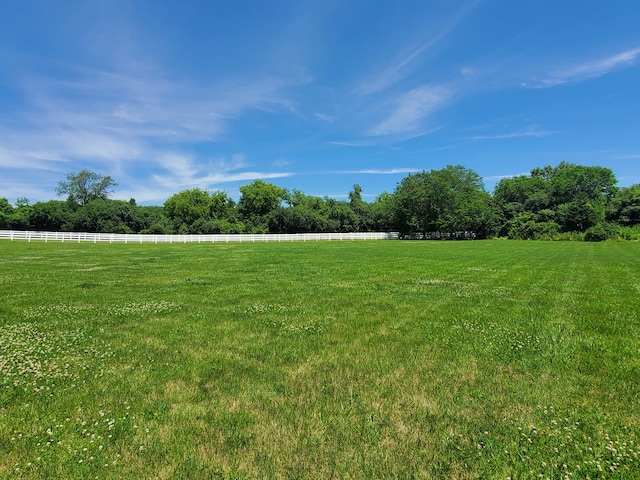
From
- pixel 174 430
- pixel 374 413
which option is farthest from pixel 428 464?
pixel 174 430

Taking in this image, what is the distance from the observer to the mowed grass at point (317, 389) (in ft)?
9.51

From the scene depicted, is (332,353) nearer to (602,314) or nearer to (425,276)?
(602,314)

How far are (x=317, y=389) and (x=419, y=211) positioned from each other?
215 feet

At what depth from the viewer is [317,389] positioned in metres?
4.11

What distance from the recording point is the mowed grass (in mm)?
2898

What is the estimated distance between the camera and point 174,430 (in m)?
3.28

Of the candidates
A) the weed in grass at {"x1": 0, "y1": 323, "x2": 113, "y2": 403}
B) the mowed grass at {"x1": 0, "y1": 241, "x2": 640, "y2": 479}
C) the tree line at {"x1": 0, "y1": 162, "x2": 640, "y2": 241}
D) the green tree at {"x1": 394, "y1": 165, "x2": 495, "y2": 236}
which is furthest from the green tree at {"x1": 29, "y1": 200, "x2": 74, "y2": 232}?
the weed in grass at {"x1": 0, "y1": 323, "x2": 113, "y2": 403}

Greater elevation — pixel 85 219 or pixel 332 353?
pixel 85 219

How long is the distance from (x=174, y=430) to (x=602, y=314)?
30.0 feet

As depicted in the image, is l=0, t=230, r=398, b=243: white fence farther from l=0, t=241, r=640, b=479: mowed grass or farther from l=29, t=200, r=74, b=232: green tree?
l=0, t=241, r=640, b=479: mowed grass

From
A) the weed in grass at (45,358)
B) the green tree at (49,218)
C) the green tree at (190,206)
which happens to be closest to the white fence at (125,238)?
the green tree at (49,218)

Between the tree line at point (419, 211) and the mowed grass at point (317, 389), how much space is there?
5912cm

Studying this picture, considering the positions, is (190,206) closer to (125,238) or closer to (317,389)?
(125,238)

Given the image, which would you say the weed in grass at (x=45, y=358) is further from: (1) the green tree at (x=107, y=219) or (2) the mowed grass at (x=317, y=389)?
(1) the green tree at (x=107, y=219)
